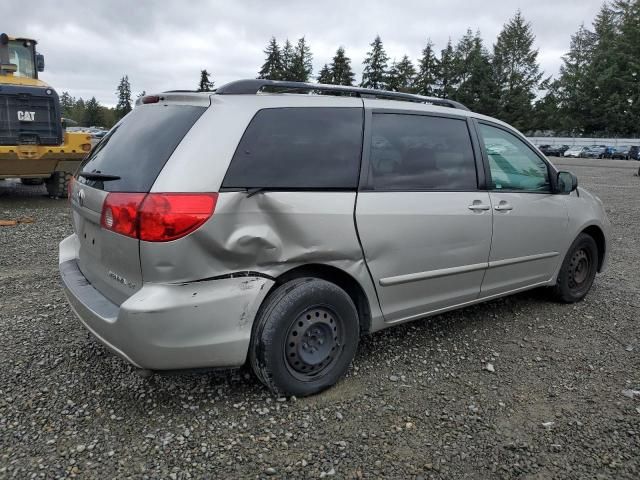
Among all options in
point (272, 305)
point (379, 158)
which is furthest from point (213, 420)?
point (379, 158)

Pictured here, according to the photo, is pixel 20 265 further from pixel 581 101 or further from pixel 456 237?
pixel 581 101

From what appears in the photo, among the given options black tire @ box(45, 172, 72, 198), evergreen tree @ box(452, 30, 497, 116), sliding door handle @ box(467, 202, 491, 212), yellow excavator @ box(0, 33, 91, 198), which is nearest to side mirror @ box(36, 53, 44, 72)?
yellow excavator @ box(0, 33, 91, 198)

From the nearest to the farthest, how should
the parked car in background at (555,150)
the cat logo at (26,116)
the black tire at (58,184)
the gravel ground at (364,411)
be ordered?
the gravel ground at (364,411) < the cat logo at (26,116) < the black tire at (58,184) < the parked car in background at (555,150)

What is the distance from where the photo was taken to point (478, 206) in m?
3.76

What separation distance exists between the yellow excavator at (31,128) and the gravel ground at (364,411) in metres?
6.80

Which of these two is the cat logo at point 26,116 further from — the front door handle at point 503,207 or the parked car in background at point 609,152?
the parked car in background at point 609,152

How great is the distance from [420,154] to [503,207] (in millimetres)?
869

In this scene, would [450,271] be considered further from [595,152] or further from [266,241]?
[595,152]

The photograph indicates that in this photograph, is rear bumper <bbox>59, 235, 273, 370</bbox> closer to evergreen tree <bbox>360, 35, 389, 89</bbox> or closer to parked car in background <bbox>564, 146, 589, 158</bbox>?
parked car in background <bbox>564, 146, 589, 158</bbox>

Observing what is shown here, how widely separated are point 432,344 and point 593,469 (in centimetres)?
148

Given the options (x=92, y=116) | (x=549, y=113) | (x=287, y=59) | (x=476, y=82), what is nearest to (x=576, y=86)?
(x=549, y=113)

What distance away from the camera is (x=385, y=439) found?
2715 mm

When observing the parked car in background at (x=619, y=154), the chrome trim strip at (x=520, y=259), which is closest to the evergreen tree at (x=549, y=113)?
the parked car in background at (x=619, y=154)

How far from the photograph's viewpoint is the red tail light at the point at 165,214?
8.39 feet
